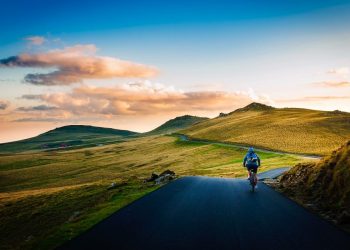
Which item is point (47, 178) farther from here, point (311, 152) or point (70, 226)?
point (70, 226)

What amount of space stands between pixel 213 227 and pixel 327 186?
32.0 feet

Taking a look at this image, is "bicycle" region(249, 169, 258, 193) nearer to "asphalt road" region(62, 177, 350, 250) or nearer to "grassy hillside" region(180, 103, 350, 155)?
"asphalt road" region(62, 177, 350, 250)

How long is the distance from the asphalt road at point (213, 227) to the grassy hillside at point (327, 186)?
4.03 ft

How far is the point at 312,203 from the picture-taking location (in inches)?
740

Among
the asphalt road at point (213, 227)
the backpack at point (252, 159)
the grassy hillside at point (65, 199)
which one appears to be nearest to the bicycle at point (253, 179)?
the backpack at point (252, 159)

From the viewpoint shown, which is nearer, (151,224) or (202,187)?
(151,224)

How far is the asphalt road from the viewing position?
10.9 meters

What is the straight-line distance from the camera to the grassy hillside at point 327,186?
640 inches

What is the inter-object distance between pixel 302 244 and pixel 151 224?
17.9ft

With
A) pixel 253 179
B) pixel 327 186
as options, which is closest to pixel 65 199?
pixel 253 179

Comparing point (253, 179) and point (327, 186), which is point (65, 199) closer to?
point (253, 179)

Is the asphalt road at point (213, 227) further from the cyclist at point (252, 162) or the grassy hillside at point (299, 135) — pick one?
the grassy hillside at point (299, 135)

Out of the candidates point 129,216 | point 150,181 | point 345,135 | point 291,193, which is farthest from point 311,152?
point 129,216

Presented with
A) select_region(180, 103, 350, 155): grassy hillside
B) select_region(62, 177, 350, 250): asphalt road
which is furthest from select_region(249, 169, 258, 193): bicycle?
select_region(180, 103, 350, 155): grassy hillside
